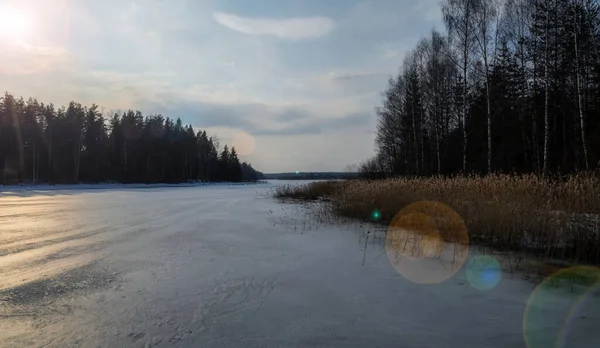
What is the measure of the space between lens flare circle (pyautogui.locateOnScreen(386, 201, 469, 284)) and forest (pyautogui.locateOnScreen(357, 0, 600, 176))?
23.2 feet

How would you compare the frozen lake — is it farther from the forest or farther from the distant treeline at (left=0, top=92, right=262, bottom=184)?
the distant treeline at (left=0, top=92, right=262, bottom=184)

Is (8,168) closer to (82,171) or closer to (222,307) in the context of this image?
(82,171)

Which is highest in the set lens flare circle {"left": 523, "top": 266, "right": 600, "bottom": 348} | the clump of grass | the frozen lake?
the clump of grass

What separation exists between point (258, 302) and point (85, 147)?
59319mm

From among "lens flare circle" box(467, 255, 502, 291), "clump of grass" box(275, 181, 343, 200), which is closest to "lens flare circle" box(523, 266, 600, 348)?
"lens flare circle" box(467, 255, 502, 291)

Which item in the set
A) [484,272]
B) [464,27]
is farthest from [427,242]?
[464,27]

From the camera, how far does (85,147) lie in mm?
55094

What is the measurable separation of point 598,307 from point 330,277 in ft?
9.63

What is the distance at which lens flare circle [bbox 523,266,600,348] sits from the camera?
3.29 m

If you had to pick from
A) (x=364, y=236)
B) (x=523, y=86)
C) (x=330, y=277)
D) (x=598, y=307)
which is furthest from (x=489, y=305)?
Result: (x=523, y=86)

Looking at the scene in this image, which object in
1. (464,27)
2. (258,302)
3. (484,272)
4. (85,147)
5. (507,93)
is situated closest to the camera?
(258,302)

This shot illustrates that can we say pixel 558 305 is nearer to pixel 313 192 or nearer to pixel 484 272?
pixel 484 272

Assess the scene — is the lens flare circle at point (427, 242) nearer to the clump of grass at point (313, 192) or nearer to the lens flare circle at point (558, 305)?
the lens flare circle at point (558, 305)

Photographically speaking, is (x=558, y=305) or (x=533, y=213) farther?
(x=533, y=213)
